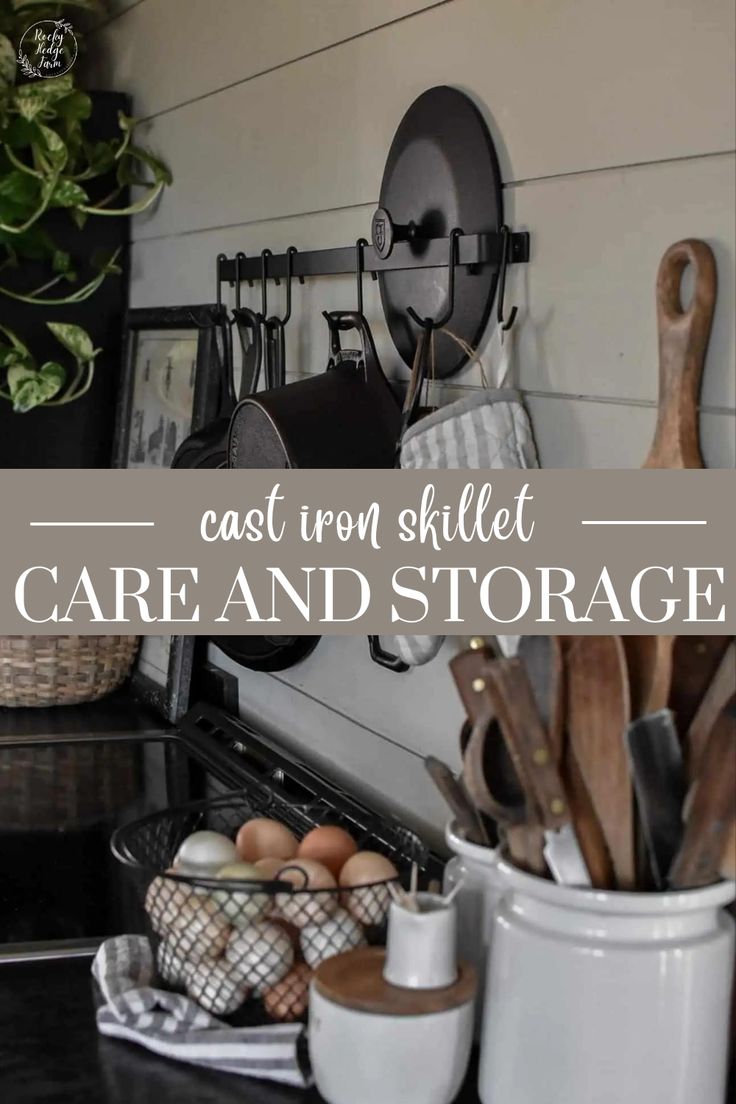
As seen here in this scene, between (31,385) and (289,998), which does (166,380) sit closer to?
(31,385)

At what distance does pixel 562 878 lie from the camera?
29.6 inches

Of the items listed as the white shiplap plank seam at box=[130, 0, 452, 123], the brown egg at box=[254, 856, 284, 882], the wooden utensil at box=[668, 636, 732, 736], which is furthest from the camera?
the white shiplap plank seam at box=[130, 0, 452, 123]

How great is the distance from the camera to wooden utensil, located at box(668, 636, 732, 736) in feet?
2.68

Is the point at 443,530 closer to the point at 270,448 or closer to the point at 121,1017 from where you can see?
the point at 270,448

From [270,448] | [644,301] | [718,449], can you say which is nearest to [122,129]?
[270,448]

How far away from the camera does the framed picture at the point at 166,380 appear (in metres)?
1.65

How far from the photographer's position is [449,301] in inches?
42.8

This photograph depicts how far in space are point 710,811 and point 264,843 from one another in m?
0.40

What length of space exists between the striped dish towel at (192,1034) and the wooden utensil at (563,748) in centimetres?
23

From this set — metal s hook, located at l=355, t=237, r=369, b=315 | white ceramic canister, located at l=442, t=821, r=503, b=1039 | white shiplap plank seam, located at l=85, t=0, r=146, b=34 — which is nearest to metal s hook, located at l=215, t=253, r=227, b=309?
metal s hook, located at l=355, t=237, r=369, b=315

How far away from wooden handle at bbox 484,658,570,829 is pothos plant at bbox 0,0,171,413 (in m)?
1.23

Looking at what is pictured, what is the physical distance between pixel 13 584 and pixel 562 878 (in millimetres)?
1051

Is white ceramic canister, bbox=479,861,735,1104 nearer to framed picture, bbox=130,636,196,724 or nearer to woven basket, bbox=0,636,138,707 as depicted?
framed picture, bbox=130,636,196,724

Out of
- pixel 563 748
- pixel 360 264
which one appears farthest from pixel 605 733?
pixel 360 264
